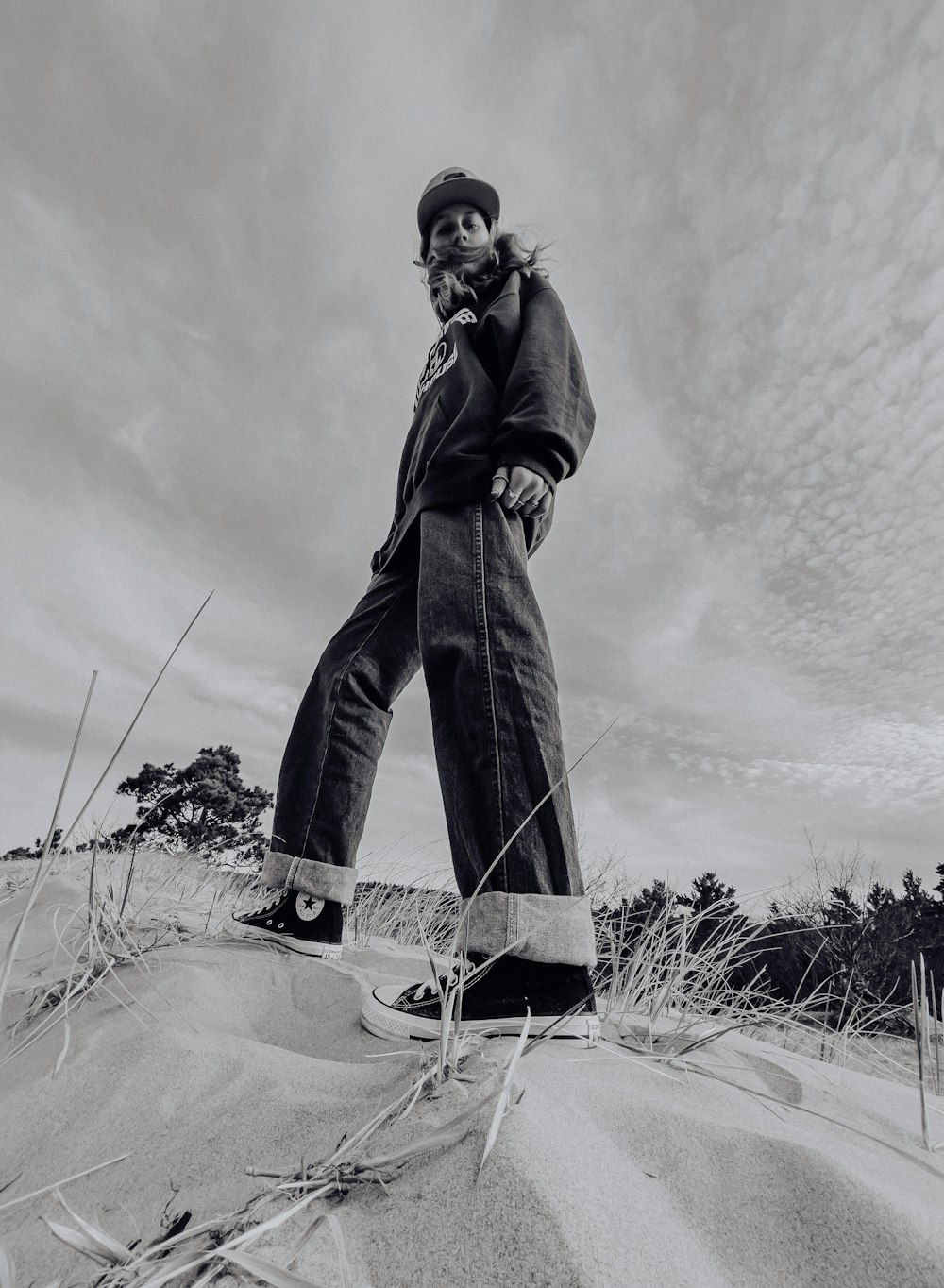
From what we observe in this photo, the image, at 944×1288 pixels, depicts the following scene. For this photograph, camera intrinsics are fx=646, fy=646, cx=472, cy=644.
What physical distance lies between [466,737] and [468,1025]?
485 mm

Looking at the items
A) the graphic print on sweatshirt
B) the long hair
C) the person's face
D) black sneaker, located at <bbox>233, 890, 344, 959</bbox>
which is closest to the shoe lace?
black sneaker, located at <bbox>233, 890, 344, 959</bbox>

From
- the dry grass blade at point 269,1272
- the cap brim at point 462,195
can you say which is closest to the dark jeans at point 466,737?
the dry grass blade at point 269,1272

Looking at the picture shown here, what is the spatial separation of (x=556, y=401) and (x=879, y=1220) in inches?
55.5

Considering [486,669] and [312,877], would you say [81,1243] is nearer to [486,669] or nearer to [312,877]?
[486,669]

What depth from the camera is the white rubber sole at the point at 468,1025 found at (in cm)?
98

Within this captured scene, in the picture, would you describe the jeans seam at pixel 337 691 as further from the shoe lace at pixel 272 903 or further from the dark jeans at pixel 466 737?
the shoe lace at pixel 272 903

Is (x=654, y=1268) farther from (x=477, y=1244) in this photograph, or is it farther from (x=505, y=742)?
(x=505, y=742)

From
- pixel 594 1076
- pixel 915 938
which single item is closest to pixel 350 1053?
pixel 594 1076

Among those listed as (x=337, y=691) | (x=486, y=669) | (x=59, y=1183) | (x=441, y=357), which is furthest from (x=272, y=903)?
(x=441, y=357)

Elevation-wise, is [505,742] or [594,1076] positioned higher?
[505,742]

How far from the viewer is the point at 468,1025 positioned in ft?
3.32

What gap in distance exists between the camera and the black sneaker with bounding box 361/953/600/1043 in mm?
1021

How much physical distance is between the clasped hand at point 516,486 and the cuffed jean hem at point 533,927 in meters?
0.81

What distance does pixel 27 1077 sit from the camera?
819 mm
